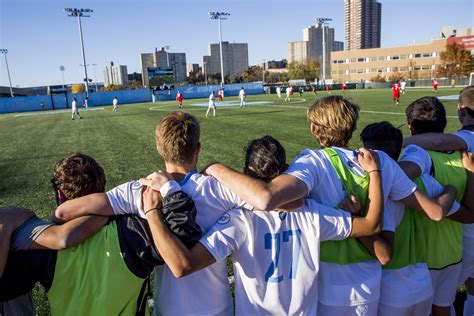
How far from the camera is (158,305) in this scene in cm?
219

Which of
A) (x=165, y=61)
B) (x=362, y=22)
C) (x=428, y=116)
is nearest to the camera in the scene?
(x=428, y=116)

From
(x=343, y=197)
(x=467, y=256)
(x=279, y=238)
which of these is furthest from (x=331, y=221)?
(x=467, y=256)

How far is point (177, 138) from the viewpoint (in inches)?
81.4

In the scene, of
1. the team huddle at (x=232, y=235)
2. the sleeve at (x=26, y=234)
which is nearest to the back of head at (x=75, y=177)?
the team huddle at (x=232, y=235)

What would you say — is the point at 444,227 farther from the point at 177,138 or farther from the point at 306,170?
the point at 177,138

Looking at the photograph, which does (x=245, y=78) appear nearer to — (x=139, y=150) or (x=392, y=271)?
(x=139, y=150)

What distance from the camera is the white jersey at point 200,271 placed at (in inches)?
79.4

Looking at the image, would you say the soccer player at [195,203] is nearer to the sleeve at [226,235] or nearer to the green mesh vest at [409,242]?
the sleeve at [226,235]

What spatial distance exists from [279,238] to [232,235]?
0.87 ft

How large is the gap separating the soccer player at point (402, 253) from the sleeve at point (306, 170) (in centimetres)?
55

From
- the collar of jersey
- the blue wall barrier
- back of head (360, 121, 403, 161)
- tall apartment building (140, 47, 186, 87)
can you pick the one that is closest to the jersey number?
the collar of jersey

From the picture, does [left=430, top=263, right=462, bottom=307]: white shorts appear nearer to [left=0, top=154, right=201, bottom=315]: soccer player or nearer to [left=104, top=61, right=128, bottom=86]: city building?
[left=0, top=154, right=201, bottom=315]: soccer player

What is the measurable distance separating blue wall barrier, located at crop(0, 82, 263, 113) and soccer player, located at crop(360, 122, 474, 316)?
173 ft

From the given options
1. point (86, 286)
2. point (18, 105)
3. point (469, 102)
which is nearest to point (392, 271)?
point (469, 102)
